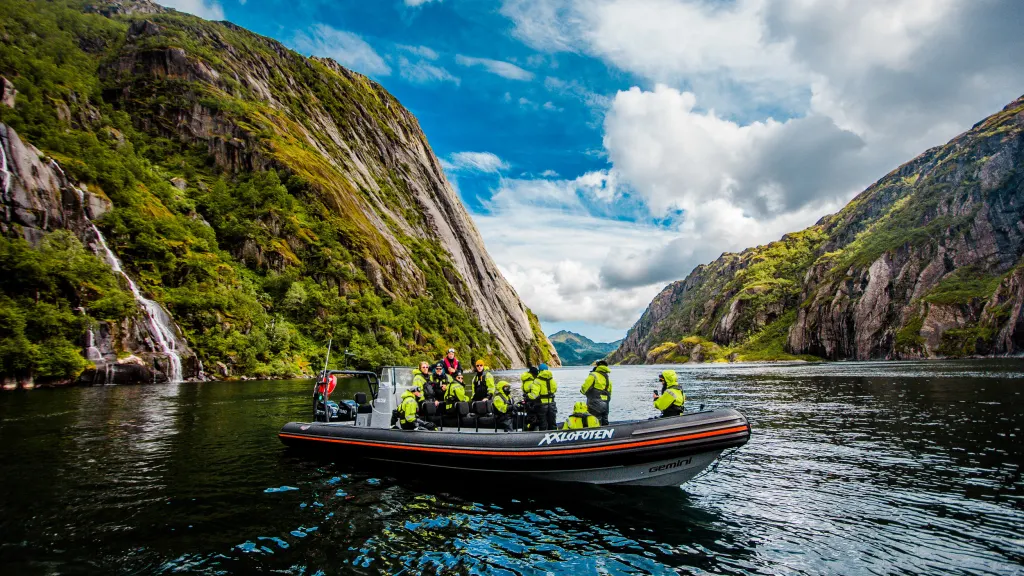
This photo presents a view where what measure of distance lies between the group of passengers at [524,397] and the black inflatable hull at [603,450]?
0.84 metres

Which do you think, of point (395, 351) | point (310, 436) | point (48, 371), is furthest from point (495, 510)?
point (395, 351)

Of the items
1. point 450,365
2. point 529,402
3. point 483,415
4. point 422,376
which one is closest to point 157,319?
point 422,376

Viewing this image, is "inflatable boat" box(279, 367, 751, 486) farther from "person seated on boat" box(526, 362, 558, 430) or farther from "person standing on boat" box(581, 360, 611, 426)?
"person standing on boat" box(581, 360, 611, 426)

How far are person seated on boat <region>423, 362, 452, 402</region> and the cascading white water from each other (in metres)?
38.1

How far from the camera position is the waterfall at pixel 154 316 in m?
41.4

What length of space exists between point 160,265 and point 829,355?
176m

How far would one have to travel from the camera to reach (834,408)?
2500 centimetres

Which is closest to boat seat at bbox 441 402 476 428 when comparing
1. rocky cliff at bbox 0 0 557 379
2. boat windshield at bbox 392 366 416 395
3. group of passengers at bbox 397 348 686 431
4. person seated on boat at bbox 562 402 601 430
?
group of passengers at bbox 397 348 686 431

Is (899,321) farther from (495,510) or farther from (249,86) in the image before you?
(249,86)

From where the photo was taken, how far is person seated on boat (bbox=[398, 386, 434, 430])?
43.1 ft

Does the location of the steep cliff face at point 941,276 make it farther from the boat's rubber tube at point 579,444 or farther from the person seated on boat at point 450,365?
the person seated on boat at point 450,365

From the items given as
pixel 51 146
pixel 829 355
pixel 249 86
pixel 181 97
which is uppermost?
pixel 249 86

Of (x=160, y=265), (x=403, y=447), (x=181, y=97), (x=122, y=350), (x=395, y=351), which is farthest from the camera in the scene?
(x=181, y=97)

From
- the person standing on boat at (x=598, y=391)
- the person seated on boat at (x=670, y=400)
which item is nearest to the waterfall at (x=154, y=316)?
the person standing on boat at (x=598, y=391)
